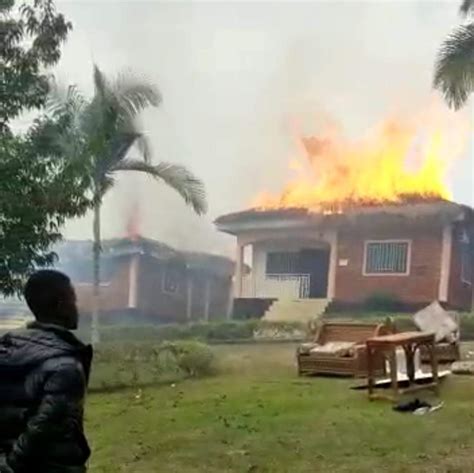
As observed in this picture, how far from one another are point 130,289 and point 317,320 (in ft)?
3.94

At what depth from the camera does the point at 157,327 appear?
5.64m

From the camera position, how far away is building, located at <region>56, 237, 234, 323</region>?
18.0ft

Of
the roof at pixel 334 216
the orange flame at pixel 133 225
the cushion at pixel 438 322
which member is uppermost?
the roof at pixel 334 216

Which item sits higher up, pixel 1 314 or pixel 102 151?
pixel 102 151

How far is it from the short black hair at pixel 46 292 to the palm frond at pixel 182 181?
3873mm

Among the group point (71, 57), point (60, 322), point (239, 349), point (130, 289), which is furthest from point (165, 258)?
point (60, 322)

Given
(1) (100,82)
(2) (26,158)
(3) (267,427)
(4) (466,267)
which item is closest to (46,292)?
(2) (26,158)

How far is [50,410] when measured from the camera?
5.09 feet

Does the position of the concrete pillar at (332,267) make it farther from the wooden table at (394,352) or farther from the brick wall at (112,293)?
the brick wall at (112,293)

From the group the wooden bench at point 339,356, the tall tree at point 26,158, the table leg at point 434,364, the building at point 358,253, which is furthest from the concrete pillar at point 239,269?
the tall tree at point 26,158

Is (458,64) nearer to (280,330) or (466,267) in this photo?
(466,267)

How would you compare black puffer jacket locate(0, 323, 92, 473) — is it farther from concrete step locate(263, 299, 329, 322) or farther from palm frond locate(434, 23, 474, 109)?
palm frond locate(434, 23, 474, 109)

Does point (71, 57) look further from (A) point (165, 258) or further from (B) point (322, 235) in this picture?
(B) point (322, 235)

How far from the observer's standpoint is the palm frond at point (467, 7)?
5402 millimetres
